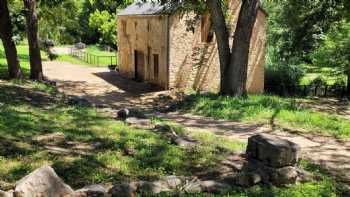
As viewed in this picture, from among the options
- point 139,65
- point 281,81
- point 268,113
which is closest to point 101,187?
point 268,113

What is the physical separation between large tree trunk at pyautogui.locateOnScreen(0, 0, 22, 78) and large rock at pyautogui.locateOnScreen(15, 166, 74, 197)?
1600 centimetres

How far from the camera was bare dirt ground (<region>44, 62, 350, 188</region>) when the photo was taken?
10291 millimetres

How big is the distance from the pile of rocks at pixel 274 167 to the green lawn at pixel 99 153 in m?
0.22

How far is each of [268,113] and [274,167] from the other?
22.3ft

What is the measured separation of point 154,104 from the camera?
2123 centimetres

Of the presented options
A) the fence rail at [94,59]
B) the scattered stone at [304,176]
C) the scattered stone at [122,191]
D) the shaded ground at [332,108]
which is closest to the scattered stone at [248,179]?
the scattered stone at [304,176]

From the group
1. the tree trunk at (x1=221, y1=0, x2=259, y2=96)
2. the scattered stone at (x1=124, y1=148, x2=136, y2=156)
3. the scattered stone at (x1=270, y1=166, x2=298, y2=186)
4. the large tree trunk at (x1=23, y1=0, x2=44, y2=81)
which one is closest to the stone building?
the tree trunk at (x1=221, y1=0, x2=259, y2=96)

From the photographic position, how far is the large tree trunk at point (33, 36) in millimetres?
21328

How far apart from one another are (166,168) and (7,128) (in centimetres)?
395

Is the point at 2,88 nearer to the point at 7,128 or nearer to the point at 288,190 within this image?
the point at 7,128

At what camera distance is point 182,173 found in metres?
7.85

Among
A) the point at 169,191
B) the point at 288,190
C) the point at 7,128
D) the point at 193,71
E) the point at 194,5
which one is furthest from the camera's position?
the point at 193,71

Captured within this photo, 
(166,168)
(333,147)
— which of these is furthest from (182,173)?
(333,147)

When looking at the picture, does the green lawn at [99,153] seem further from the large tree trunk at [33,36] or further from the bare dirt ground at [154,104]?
the large tree trunk at [33,36]
